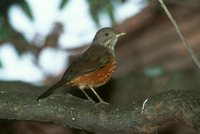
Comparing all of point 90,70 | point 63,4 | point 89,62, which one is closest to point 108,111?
point 90,70

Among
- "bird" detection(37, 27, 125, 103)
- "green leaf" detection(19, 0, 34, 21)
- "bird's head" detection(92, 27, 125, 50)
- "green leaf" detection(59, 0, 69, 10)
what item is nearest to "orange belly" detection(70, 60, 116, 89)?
"bird" detection(37, 27, 125, 103)

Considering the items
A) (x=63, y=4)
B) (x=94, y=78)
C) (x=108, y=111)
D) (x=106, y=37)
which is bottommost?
(x=108, y=111)

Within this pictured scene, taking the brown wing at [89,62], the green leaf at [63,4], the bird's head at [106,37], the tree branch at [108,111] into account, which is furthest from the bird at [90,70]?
the green leaf at [63,4]

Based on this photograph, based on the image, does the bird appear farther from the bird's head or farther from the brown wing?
the bird's head

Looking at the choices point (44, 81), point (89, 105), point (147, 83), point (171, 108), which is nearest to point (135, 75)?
point (147, 83)

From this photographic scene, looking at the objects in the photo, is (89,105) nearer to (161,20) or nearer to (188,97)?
(188,97)

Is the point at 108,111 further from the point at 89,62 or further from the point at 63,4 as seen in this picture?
the point at 63,4
